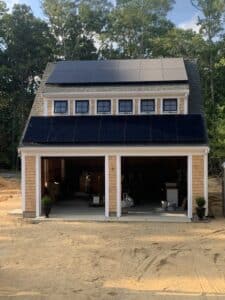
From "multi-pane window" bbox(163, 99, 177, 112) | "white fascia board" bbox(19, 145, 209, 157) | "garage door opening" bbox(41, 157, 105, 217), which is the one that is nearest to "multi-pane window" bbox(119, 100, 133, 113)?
"multi-pane window" bbox(163, 99, 177, 112)

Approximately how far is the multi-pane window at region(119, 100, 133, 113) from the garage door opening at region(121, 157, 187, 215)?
158 inches

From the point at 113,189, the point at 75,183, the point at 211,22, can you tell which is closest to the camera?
the point at 113,189

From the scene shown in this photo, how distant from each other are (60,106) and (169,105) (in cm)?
518

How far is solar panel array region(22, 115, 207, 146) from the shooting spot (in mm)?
20562

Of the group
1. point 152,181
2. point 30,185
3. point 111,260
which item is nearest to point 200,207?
point 30,185

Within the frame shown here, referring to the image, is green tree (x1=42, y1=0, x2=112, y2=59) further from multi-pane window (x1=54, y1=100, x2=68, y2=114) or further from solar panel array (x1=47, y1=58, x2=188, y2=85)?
multi-pane window (x1=54, y1=100, x2=68, y2=114)

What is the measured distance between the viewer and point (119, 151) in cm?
2056

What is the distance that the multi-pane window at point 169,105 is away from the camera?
75.0 feet

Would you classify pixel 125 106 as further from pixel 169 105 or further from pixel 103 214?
pixel 103 214

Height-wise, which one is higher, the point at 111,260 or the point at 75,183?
the point at 75,183

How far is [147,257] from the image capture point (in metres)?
13.5

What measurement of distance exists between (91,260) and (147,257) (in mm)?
1559

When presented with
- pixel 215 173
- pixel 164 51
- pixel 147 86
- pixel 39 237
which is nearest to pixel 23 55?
pixel 164 51

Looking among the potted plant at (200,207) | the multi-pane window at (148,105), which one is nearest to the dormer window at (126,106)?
the multi-pane window at (148,105)
